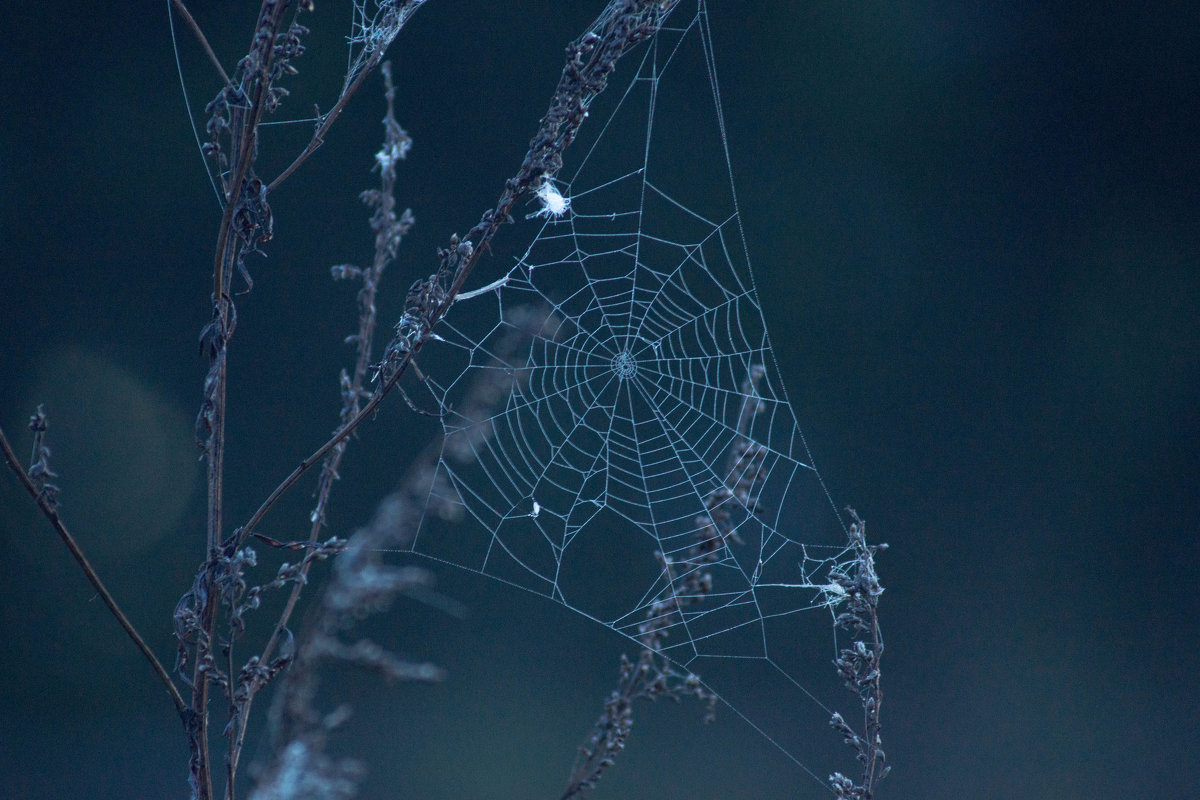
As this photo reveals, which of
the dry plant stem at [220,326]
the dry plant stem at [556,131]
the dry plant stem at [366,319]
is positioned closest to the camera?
the dry plant stem at [220,326]

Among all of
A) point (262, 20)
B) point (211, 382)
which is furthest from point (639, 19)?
point (211, 382)

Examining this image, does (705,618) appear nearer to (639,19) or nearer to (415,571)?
(415,571)

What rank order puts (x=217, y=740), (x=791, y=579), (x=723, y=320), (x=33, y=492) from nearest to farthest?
(x=33, y=492), (x=217, y=740), (x=791, y=579), (x=723, y=320)

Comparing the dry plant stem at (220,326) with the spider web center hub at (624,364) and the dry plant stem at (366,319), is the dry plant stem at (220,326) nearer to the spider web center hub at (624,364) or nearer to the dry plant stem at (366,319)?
the dry plant stem at (366,319)

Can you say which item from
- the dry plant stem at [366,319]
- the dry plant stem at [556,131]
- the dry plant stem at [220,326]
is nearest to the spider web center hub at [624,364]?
the dry plant stem at [366,319]

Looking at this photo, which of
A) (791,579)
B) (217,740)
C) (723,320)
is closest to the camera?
(217,740)

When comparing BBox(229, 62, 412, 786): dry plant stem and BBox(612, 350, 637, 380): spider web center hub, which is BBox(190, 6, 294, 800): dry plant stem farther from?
BBox(612, 350, 637, 380): spider web center hub

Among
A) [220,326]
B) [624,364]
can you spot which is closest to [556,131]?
[220,326]

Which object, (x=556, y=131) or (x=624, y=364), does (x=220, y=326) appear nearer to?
(x=556, y=131)
